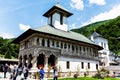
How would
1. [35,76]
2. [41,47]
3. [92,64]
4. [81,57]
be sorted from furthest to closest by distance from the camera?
[92,64], [81,57], [41,47], [35,76]

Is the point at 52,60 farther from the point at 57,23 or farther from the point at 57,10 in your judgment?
the point at 57,10

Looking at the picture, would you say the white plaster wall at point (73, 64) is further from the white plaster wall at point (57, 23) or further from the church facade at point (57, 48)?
the white plaster wall at point (57, 23)

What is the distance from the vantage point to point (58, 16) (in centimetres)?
3575

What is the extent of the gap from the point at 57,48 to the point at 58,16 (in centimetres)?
833

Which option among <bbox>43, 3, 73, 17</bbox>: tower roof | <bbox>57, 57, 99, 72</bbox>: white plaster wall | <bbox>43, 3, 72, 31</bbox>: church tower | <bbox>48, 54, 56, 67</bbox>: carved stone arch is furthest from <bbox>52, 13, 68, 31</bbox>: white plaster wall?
<bbox>57, 57, 99, 72</bbox>: white plaster wall

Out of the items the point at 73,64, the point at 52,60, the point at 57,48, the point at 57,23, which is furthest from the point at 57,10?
the point at 73,64

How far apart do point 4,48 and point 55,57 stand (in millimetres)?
48410

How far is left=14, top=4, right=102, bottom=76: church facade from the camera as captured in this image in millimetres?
28125

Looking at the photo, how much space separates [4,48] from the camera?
7275cm

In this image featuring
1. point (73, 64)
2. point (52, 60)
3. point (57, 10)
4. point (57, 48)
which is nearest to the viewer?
point (57, 48)

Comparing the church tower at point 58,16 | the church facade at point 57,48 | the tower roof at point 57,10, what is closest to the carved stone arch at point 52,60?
the church facade at point 57,48

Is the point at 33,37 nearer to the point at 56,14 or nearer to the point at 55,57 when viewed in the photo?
the point at 55,57

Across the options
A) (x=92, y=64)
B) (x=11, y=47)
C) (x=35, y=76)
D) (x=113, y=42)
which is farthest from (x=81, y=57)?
(x=11, y=47)

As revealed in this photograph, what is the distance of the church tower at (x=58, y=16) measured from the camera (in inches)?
1380
